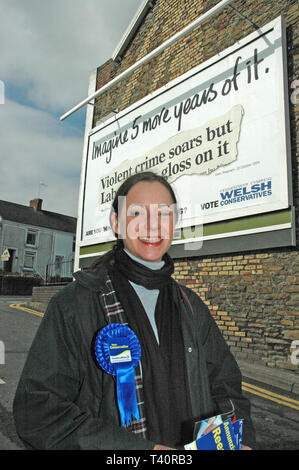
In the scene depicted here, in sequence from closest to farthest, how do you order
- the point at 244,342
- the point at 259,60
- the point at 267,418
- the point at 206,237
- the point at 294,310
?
1. the point at 267,418
2. the point at 294,310
3. the point at 244,342
4. the point at 259,60
5. the point at 206,237

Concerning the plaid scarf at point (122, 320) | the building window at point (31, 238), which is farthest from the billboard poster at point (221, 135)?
the building window at point (31, 238)

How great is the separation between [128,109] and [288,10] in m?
5.33

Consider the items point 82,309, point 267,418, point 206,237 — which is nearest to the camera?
point 82,309

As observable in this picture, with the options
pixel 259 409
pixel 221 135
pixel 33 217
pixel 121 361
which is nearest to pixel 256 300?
pixel 259 409

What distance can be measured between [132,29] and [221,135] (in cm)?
625

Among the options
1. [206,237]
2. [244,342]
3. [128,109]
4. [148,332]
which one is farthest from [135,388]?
[128,109]

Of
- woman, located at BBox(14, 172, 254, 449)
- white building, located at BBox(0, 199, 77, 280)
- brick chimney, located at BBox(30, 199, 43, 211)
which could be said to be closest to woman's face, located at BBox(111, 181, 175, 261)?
woman, located at BBox(14, 172, 254, 449)

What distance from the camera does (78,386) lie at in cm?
136

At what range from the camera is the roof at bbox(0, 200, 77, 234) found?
119 ft

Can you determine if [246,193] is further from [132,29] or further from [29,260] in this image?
[29,260]

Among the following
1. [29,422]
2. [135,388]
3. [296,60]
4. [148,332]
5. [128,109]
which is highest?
[128,109]

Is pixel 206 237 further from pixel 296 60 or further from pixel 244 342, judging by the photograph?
pixel 296 60

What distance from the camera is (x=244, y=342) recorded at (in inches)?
273

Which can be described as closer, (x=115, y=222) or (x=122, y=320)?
(x=122, y=320)
